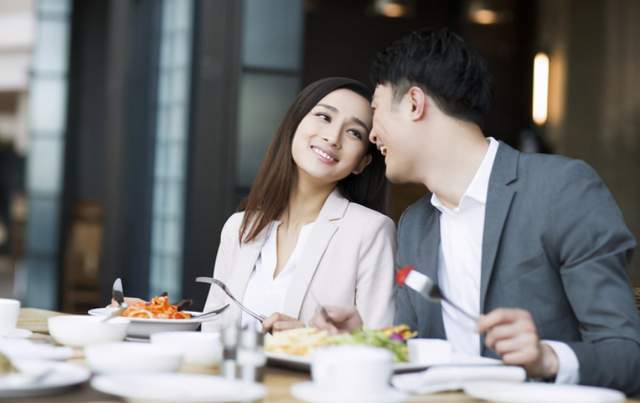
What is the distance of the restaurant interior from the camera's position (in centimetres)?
442

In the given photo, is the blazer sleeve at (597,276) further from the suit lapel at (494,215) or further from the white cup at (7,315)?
the white cup at (7,315)

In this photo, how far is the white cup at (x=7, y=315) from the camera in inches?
71.6

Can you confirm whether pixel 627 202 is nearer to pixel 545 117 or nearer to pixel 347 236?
pixel 545 117

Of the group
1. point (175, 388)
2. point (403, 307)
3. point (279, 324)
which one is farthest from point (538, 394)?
point (403, 307)

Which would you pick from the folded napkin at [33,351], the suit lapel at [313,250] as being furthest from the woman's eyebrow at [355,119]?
the folded napkin at [33,351]

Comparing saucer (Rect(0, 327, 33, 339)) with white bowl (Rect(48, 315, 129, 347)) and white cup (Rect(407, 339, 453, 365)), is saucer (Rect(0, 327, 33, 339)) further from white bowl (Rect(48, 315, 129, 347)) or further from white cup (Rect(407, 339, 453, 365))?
white cup (Rect(407, 339, 453, 365))

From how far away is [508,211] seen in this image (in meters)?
1.90

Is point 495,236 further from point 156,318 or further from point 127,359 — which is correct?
point 127,359

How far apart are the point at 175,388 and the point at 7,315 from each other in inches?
27.8

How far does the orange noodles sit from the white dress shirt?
580mm

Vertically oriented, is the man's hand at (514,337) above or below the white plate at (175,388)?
above

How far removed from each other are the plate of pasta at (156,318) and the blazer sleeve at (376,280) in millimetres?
478

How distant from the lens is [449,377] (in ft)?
4.55

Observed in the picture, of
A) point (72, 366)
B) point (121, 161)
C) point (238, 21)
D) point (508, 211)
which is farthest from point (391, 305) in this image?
point (121, 161)
